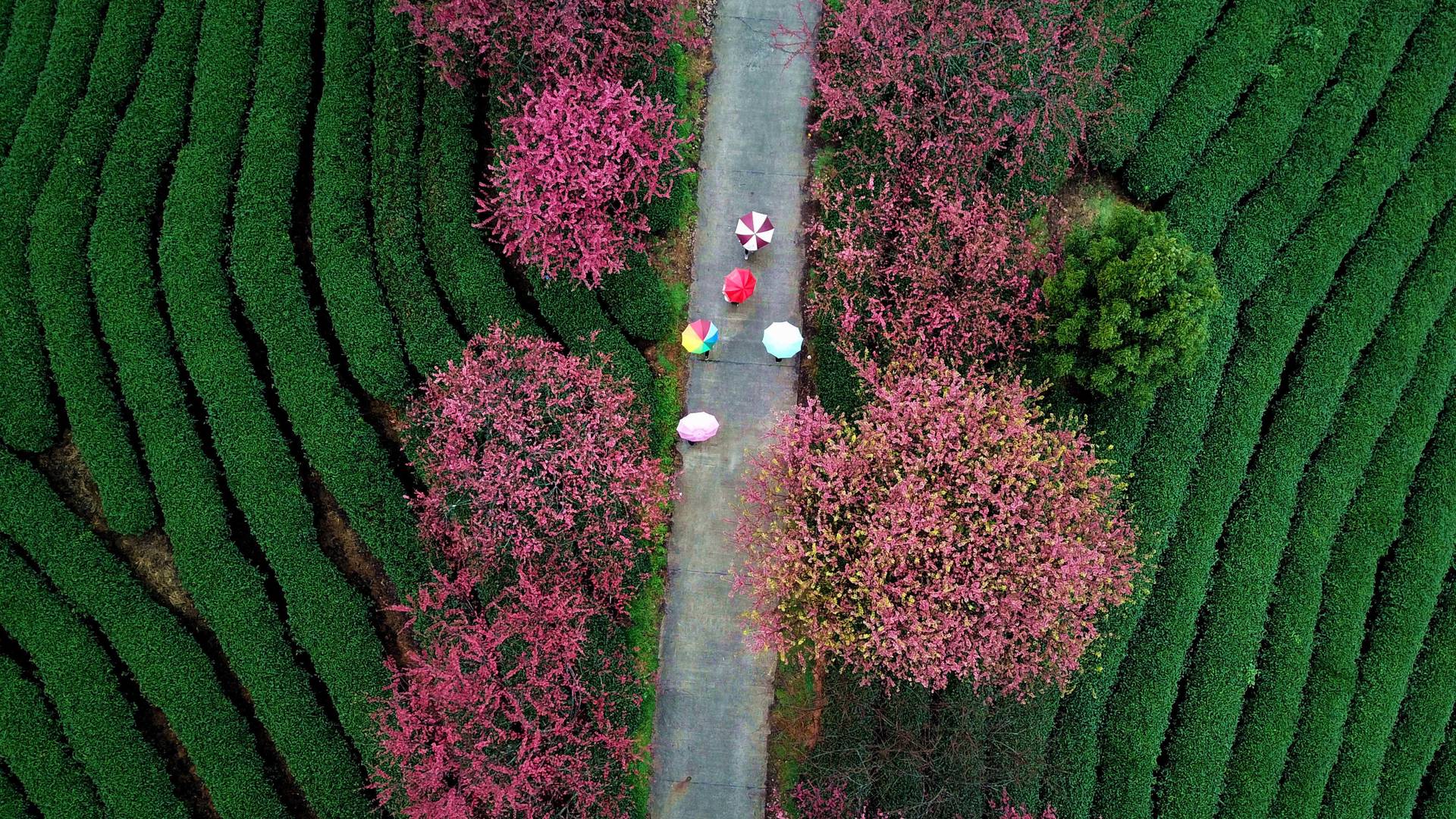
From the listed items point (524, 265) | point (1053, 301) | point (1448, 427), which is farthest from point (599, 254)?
point (1448, 427)

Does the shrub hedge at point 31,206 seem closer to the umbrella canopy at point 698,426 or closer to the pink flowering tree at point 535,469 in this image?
the pink flowering tree at point 535,469

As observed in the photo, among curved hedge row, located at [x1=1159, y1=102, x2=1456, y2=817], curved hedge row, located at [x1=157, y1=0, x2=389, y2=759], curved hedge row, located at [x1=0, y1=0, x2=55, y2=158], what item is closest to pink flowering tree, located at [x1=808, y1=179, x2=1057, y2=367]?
curved hedge row, located at [x1=1159, y1=102, x2=1456, y2=817]

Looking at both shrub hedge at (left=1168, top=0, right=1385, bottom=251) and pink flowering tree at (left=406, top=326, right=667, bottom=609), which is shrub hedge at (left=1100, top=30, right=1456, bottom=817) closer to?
shrub hedge at (left=1168, top=0, right=1385, bottom=251)

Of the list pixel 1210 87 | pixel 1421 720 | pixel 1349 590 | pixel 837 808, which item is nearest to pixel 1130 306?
pixel 1210 87

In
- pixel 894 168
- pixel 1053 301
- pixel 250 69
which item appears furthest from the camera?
pixel 250 69

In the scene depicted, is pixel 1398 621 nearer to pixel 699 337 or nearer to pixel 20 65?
pixel 699 337

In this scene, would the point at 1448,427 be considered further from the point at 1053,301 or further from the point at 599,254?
the point at 599,254
